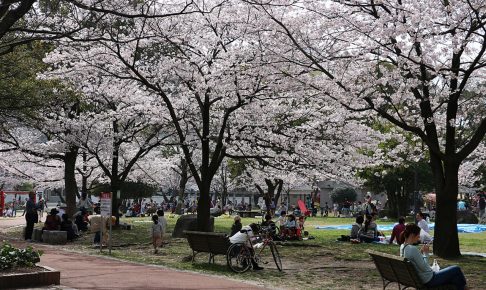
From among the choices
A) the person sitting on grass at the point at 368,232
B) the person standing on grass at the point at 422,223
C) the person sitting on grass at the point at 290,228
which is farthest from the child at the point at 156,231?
the person standing on grass at the point at 422,223

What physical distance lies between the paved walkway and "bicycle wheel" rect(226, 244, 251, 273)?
0.96m

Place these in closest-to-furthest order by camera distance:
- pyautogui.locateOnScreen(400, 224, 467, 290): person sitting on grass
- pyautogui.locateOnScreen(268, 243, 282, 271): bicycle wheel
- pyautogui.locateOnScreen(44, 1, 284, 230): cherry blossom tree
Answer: pyautogui.locateOnScreen(400, 224, 467, 290): person sitting on grass, pyautogui.locateOnScreen(268, 243, 282, 271): bicycle wheel, pyautogui.locateOnScreen(44, 1, 284, 230): cherry blossom tree

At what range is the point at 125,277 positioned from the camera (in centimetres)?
1155

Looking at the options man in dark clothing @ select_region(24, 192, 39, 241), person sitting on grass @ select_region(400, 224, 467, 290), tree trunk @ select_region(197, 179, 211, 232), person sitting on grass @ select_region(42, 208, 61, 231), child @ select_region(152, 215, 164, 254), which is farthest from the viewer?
man in dark clothing @ select_region(24, 192, 39, 241)

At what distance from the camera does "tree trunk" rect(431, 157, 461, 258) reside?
51.8ft

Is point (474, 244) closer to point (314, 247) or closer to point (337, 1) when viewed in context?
point (314, 247)

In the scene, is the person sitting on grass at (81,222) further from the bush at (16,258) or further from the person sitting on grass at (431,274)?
the person sitting on grass at (431,274)

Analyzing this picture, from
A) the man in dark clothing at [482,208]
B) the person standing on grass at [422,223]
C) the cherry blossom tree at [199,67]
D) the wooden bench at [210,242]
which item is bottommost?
the wooden bench at [210,242]

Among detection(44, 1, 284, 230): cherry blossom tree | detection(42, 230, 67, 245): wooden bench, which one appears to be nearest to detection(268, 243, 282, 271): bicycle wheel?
detection(44, 1, 284, 230): cherry blossom tree

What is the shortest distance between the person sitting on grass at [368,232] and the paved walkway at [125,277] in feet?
29.0

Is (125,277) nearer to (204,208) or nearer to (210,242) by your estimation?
(210,242)

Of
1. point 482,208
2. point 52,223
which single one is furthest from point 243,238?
point 482,208

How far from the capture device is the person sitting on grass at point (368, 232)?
20.2 meters

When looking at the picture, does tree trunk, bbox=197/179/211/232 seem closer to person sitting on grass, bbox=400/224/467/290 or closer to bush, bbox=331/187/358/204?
person sitting on grass, bbox=400/224/467/290
